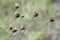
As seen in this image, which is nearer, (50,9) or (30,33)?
(30,33)

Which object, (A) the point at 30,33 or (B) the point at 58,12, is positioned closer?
(A) the point at 30,33

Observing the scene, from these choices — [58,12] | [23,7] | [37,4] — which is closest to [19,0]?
[23,7]

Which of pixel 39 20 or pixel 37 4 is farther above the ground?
pixel 37 4

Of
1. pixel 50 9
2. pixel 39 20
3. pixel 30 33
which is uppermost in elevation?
pixel 50 9

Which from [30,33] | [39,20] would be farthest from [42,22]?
[30,33]

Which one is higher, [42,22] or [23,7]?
[23,7]

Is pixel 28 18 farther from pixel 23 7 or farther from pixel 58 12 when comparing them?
pixel 58 12

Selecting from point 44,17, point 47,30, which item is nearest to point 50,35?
point 47,30

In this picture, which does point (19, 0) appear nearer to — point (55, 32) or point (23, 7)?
point (23, 7)
